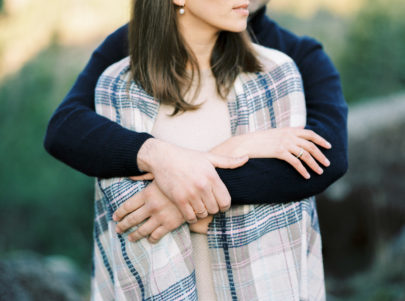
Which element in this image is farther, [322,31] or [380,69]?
[322,31]

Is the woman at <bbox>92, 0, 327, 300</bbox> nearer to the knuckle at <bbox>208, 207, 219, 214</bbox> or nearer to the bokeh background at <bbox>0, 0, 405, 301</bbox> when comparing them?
the knuckle at <bbox>208, 207, 219, 214</bbox>

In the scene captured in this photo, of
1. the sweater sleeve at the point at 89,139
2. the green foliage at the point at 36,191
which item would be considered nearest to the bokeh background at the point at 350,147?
the green foliage at the point at 36,191

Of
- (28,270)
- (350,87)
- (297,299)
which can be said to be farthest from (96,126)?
(350,87)

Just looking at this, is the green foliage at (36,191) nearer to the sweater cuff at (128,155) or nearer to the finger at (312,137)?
the sweater cuff at (128,155)

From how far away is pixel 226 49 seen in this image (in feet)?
5.00

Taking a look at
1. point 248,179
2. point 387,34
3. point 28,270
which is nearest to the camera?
point 248,179

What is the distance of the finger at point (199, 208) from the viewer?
4.07ft

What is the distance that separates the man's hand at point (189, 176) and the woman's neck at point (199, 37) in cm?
37

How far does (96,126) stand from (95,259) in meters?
0.47

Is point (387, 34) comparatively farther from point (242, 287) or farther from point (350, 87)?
point (242, 287)

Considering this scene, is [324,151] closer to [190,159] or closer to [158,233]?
[190,159]

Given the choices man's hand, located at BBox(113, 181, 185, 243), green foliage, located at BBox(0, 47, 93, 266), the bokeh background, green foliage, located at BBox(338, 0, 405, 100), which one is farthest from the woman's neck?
green foliage, located at BBox(338, 0, 405, 100)

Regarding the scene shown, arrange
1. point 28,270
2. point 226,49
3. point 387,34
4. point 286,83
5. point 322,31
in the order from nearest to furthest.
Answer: point 286,83 < point 226,49 < point 28,270 < point 387,34 < point 322,31

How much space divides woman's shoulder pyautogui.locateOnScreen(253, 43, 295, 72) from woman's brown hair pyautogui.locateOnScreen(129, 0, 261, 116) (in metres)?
0.03
